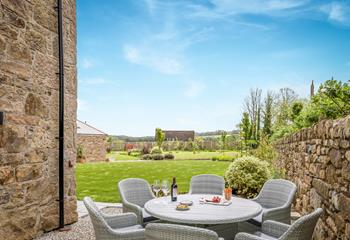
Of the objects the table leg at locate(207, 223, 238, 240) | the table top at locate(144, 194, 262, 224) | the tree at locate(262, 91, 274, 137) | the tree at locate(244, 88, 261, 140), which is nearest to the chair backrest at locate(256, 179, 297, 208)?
the table top at locate(144, 194, 262, 224)

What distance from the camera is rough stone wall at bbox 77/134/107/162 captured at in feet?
59.0

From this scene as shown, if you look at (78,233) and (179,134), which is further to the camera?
(179,134)

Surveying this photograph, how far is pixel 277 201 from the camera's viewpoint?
3.92m

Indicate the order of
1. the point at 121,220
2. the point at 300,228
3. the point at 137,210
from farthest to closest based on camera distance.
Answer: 1. the point at 137,210
2. the point at 121,220
3. the point at 300,228

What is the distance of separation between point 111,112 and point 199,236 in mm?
14703

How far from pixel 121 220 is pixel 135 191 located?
36.1 inches

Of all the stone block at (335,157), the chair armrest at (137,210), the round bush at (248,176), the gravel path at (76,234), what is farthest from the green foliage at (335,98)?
the gravel path at (76,234)

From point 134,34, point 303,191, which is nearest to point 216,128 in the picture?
point 134,34

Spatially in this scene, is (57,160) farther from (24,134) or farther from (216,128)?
(216,128)

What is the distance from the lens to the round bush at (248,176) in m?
6.20

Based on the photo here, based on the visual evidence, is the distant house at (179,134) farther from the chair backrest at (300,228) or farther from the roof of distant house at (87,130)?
the chair backrest at (300,228)

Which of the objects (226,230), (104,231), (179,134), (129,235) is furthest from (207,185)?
(179,134)

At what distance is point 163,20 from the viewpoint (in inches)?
324

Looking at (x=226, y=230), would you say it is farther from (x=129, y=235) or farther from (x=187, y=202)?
(x=129, y=235)
